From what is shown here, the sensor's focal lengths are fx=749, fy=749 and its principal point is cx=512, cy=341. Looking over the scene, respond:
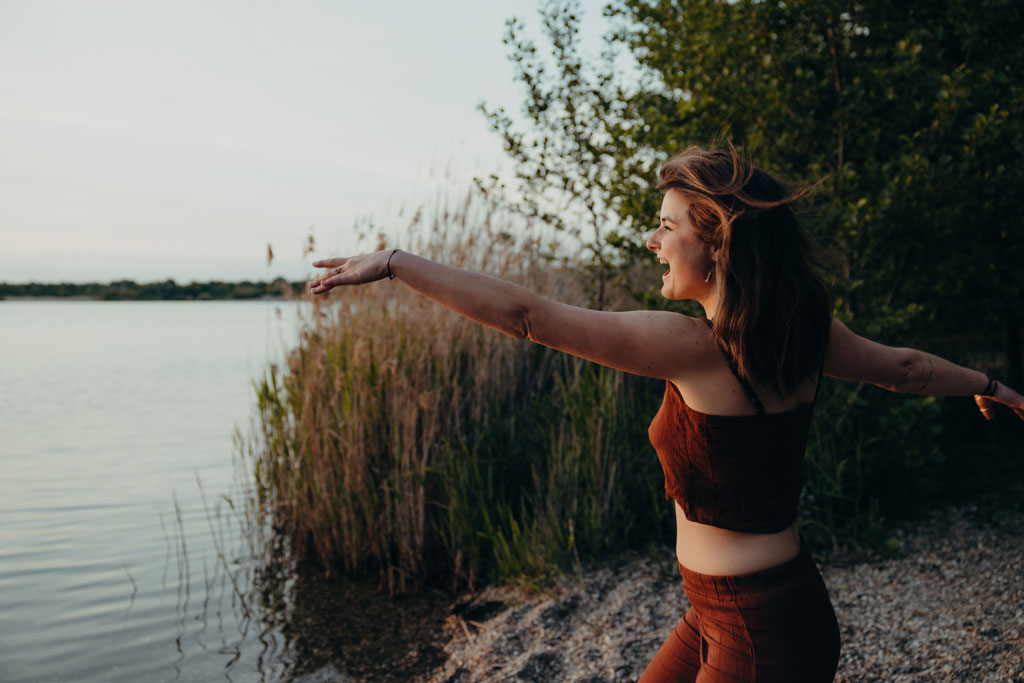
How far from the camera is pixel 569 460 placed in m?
4.77

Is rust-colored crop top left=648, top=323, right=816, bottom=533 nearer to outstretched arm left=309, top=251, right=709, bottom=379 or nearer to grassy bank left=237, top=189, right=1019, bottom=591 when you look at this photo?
outstretched arm left=309, top=251, right=709, bottom=379

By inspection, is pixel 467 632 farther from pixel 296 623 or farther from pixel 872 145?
pixel 872 145

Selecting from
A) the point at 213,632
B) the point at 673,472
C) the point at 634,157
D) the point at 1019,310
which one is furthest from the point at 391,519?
the point at 1019,310

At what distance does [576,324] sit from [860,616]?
10.1 feet

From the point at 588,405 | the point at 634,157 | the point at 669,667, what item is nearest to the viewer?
the point at 669,667

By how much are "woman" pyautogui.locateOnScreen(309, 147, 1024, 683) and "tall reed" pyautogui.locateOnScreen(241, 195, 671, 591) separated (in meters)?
2.79

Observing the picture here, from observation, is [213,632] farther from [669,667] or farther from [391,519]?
[669,667]

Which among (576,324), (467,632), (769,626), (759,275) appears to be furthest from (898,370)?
(467,632)

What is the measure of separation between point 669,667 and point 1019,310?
516 cm

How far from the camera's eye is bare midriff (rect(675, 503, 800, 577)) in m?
1.72

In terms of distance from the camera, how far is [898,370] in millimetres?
2098

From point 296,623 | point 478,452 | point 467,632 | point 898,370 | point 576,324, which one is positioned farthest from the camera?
point 478,452

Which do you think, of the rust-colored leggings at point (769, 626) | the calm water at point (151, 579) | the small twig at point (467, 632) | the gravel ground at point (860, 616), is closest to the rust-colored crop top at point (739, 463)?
the rust-colored leggings at point (769, 626)

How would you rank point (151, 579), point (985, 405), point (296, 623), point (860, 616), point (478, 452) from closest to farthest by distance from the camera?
1. point (985, 405)
2. point (860, 616)
3. point (296, 623)
4. point (478, 452)
5. point (151, 579)
